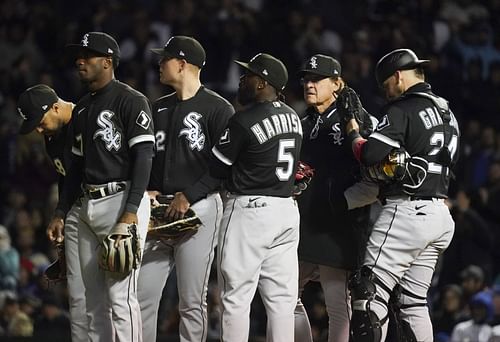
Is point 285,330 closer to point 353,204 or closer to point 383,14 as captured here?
point 353,204

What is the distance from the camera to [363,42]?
42.4 feet

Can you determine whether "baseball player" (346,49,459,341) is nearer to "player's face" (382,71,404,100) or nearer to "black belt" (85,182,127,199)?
"player's face" (382,71,404,100)

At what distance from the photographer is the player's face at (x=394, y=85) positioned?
6918 mm

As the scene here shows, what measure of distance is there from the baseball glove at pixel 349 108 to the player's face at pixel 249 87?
56 centimetres

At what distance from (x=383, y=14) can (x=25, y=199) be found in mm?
4545

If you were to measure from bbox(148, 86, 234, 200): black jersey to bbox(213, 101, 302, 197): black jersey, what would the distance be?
1.07ft

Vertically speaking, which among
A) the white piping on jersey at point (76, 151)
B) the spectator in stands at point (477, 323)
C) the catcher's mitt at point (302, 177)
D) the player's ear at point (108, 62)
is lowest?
the spectator in stands at point (477, 323)

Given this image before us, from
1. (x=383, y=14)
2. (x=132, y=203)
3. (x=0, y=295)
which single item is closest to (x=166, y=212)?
(x=132, y=203)

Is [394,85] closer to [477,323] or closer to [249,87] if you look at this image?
[249,87]

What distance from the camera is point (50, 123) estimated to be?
683cm

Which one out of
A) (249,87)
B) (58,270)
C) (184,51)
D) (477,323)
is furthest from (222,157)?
(477,323)

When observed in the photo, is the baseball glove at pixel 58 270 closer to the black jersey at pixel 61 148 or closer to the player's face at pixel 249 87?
the black jersey at pixel 61 148

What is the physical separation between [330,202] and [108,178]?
4.80ft

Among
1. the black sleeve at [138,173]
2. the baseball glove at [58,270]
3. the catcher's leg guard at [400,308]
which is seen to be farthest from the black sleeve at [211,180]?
the catcher's leg guard at [400,308]
